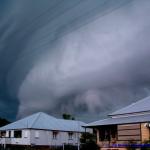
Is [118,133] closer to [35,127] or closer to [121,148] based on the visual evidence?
[121,148]

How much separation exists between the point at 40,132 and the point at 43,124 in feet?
5.43

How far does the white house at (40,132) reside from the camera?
55.5m

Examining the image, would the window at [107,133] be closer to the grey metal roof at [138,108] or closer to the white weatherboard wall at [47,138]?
the grey metal roof at [138,108]

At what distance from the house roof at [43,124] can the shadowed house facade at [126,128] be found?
17300 mm

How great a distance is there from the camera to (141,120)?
33.8 metres

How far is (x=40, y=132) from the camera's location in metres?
56.1

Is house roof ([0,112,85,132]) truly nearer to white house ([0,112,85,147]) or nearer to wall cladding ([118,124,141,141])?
white house ([0,112,85,147])

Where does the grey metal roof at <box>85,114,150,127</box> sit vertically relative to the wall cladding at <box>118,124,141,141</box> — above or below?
above

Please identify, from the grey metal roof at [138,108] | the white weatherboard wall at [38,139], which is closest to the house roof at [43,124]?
the white weatherboard wall at [38,139]

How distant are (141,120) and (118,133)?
3.31 meters

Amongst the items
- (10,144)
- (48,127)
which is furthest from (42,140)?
(10,144)

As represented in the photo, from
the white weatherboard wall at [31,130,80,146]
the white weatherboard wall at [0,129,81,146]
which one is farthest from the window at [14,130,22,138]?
the white weatherboard wall at [31,130,80,146]

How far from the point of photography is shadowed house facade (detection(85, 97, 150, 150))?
33.3 metres

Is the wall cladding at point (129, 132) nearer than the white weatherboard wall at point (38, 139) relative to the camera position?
Yes
